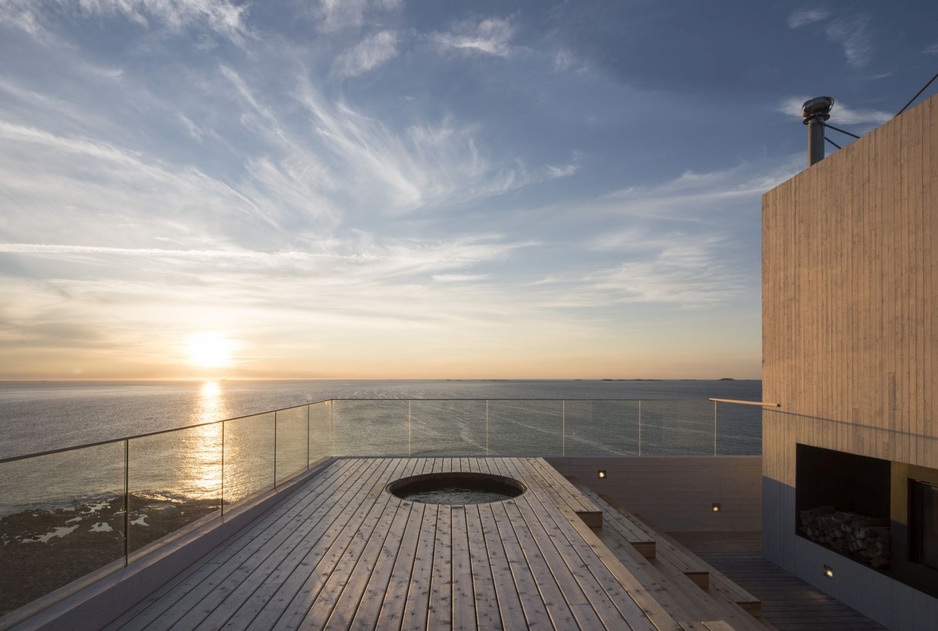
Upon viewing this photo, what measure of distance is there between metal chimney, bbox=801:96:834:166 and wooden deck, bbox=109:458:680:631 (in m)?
5.43

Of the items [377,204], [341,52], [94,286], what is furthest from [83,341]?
[341,52]

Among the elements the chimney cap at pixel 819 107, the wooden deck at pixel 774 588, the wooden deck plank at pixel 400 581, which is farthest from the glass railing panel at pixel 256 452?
the chimney cap at pixel 819 107

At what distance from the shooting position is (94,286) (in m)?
22.9

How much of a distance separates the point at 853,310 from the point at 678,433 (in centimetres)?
4235

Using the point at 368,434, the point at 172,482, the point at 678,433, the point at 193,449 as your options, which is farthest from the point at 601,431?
the point at 193,449

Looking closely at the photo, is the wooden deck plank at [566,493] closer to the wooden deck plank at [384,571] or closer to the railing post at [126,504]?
the wooden deck plank at [384,571]

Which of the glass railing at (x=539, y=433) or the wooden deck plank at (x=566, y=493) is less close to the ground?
the wooden deck plank at (x=566, y=493)

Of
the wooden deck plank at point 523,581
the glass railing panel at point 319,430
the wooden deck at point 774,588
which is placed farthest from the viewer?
the glass railing panel at point 319,430

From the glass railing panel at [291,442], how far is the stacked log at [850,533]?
591cm

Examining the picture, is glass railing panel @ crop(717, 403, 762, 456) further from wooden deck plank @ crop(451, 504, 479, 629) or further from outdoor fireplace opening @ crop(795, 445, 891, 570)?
wooden deck plank @ crop(451, 504, 479, 629)

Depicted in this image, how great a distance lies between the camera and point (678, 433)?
44.0 m

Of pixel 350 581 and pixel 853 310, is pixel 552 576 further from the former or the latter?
pixel 853 310

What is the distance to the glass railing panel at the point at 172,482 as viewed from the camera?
3.09 metres

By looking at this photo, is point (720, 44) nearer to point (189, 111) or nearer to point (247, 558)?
point (189, 111)
